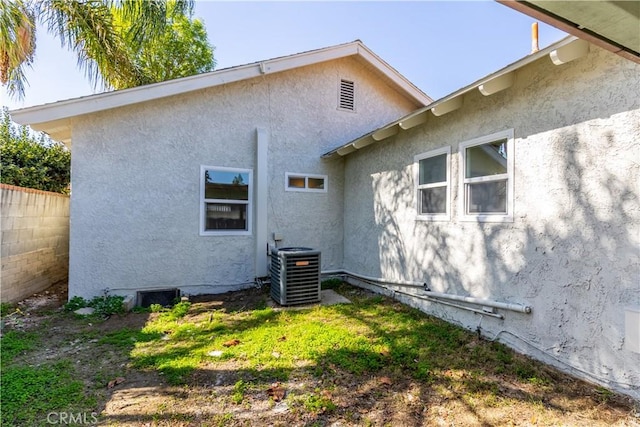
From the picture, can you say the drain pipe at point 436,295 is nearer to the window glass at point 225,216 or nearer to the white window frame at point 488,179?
the white window frame at point 488,179

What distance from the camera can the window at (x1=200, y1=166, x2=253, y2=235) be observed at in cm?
719

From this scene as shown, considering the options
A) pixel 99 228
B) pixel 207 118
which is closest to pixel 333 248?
pixel 207 118

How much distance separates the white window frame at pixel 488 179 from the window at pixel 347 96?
180 inches

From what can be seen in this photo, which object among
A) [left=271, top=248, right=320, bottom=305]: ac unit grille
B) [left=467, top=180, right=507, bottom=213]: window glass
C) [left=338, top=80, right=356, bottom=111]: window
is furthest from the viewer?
[left=338, top=80, right=356, bottom=111]: window

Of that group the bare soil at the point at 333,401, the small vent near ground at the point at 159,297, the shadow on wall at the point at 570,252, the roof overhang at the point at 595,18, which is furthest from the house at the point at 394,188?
the roof overhang at the point at 595,18

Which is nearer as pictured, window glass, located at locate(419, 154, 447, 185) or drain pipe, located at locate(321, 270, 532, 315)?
drain pipe, located at locate(321, 270, 532, 315)

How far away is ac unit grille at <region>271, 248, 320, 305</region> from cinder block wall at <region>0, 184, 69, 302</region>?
16.8 feet

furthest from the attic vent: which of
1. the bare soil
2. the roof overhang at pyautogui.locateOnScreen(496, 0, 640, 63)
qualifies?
the bare soil

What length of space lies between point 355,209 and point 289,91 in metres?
3.63

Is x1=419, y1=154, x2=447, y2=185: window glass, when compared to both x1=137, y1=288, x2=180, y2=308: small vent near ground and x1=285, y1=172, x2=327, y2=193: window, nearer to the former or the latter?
x1=285, y1=172, x2=327, y2=193: window

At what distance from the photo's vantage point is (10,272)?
19.3 feet

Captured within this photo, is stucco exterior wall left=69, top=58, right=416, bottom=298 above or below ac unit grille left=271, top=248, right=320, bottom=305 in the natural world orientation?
above

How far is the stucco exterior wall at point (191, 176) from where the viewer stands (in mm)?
6336

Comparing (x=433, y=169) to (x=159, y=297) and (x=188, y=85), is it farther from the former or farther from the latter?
(x=159, y=297)
